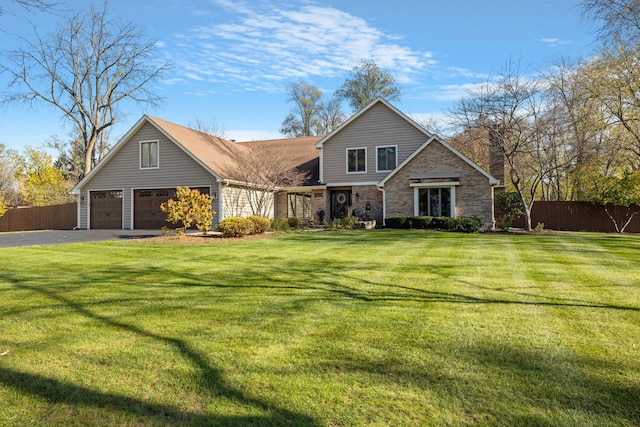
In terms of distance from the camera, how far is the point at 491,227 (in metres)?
19.8

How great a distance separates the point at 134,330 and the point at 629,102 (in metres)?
23.3

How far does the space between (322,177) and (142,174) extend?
34.1ft

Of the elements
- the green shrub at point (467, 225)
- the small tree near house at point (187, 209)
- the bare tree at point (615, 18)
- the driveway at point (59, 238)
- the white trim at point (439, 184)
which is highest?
the bare tree at point (615, 18)

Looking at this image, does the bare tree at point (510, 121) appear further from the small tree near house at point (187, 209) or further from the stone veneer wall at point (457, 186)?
the small tree near house at point (187, 209)

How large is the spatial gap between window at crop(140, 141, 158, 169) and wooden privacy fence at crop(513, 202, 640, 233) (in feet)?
69.3


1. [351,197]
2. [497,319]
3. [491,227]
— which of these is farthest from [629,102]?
[497,319]

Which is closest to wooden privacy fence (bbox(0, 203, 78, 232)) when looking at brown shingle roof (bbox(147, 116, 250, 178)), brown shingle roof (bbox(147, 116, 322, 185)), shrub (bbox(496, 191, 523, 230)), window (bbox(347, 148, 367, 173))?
brown shingle roof (bbox(147, 116, 250, 178))

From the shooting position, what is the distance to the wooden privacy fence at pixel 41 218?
2708 centimetres

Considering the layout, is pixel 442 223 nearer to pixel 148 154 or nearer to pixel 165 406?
pixel 148 154

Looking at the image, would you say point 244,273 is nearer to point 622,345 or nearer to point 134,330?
point 134,330

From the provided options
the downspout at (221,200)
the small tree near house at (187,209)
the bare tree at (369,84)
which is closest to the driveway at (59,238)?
the small tree near house at (187,209)

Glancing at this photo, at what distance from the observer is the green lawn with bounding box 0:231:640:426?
2842 millimetres

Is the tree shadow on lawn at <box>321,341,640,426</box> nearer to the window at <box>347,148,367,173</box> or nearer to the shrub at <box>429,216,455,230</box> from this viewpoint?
the shrub at <box>429,216,455,230</box>

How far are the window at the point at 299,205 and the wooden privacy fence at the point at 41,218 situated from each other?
1418 cm
